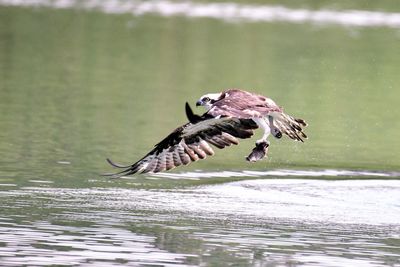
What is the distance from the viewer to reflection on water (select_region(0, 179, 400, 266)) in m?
13.6

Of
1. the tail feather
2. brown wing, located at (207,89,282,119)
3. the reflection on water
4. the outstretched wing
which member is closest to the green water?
the reflection on water

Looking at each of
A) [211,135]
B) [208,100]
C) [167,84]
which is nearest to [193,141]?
[211,135]

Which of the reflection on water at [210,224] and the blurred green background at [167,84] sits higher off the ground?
the blurred green background at [167,84]

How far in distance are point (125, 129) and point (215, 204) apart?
658 centimetres

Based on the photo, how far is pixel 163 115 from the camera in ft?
81.5

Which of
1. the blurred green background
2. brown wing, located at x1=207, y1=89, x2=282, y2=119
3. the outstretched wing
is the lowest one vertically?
the outstretched wing

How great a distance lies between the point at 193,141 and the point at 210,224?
1.13 m

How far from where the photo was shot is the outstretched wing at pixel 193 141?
51.0 feet

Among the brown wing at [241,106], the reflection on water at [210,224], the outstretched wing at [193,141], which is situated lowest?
the reflection on water at [210,224]

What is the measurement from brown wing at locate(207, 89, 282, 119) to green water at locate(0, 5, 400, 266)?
4.33 feet

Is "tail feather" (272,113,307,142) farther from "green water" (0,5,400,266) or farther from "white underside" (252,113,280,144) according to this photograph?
"green water" (0,5,400,266)

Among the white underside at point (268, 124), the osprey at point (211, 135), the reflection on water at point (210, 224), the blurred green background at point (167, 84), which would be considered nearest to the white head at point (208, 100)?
the osprey at point (211, 135)

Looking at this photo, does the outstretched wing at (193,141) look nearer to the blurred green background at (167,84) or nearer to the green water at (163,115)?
Answer: the green water at (163,115)

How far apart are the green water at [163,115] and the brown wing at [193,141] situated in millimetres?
573
